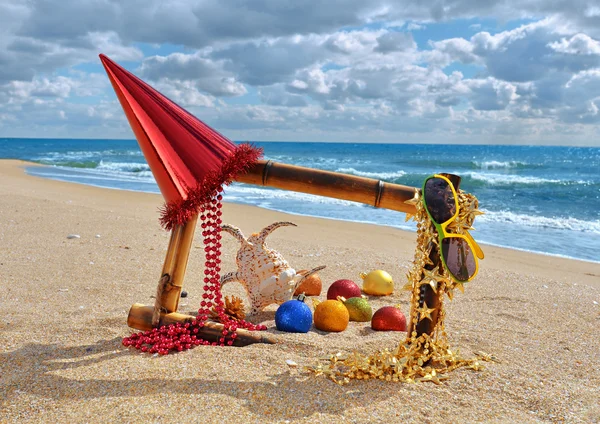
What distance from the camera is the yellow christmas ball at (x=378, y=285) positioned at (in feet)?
18.0

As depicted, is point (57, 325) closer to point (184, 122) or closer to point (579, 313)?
point (184, 122)

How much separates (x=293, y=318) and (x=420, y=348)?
1045 millimetres

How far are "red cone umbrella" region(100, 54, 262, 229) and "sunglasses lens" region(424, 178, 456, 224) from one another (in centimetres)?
124

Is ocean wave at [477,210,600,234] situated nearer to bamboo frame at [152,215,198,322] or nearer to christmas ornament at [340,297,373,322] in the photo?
christmas ornament at [340,297,373,322]

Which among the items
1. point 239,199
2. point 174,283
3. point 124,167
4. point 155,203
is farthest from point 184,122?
point 124,167

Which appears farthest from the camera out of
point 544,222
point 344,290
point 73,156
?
point 73,156

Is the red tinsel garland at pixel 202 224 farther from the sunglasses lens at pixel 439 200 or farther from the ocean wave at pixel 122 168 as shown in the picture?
the ocean wave at pixel 122 168

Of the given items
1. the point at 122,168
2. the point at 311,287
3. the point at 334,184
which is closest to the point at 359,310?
the point at 311,287

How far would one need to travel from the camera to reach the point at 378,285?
5484mm

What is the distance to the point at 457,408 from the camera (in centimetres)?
296

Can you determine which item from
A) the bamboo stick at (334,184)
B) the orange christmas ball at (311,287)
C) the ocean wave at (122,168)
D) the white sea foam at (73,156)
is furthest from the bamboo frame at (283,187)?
the white sea foam at (73,156)

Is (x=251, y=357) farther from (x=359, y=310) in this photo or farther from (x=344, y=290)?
(x=344, y=290)

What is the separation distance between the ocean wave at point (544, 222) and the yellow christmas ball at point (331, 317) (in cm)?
1010

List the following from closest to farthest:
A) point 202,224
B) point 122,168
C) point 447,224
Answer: point 447,224 < point 202,224 < point 122,168
